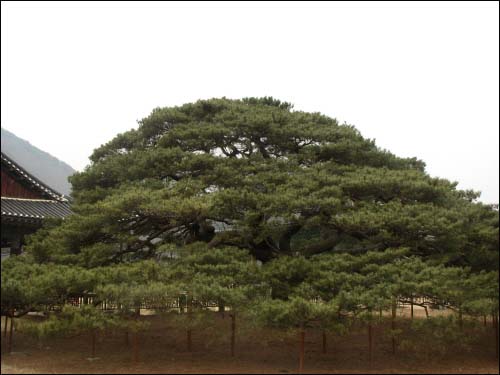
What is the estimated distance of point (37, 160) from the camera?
11394cm

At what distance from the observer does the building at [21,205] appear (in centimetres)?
1433

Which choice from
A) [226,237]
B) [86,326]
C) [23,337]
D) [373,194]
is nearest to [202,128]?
[226,237]

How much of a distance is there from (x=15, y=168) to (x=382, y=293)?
1316 cm

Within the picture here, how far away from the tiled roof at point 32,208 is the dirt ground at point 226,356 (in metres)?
3.97

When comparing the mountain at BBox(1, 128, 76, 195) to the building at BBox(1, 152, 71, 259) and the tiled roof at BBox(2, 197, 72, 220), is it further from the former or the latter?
the tiled roof at BBox(2, 197, 72, 220)

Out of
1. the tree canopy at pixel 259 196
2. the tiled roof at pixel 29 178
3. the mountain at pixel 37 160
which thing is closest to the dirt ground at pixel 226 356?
the tree canopy at pixel 259 196

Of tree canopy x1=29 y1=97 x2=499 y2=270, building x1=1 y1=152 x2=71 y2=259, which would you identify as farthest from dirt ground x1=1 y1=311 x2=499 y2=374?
building x1=1 y1=152 x2=71 y2=259

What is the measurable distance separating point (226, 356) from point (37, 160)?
4603 inches

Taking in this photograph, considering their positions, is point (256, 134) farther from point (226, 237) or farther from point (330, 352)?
point (330, 352)

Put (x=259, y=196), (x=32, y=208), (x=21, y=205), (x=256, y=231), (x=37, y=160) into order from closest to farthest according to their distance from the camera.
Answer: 1. (x=259, y=196)
2. (x=256, y=231)
3. (x=21, y=205)
4. (x=32, y=208)
5. (x=37, y=160)

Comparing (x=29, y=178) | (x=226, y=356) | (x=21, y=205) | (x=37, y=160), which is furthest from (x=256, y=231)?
(x=37, y=160)

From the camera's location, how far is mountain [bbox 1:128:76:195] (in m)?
103

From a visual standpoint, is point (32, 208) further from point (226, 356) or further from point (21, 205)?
point (226, 356)

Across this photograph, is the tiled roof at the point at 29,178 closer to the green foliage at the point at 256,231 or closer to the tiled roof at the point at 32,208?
the tiled roof at the point at 32,208
